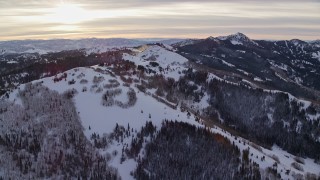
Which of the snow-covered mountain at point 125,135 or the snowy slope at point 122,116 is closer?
the snow-covered mountain at point 125,135

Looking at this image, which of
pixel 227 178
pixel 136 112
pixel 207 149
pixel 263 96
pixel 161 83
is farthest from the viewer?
pixel 263 96

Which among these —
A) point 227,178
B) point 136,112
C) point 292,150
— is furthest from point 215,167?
point 292,150

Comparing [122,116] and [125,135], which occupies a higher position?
[122,116]

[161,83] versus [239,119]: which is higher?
[161,83]

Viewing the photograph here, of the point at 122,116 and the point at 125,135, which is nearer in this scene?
the point at 125,135

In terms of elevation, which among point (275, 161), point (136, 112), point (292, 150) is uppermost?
point (136, 112)

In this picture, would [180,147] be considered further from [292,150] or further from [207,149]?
[292,150]

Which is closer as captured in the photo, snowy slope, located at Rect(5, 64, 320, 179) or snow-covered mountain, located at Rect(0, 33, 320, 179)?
snow-covered mountain, located at Rect(0, 33, 320, 179)

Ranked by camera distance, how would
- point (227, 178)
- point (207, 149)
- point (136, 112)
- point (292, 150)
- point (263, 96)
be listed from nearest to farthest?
point (227, 178) < point (207, 149) < point (136, 112) < point (292, 150) < point (263, 96)

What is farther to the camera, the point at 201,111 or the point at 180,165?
the point at 201,111
